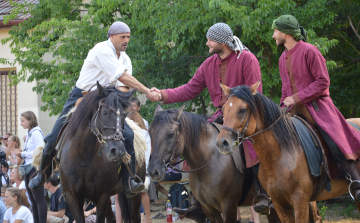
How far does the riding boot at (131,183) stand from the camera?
5523 millimetres

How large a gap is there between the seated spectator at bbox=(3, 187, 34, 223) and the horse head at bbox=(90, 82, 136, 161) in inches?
140

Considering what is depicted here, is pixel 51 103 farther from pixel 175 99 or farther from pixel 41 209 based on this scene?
pixel 175 99

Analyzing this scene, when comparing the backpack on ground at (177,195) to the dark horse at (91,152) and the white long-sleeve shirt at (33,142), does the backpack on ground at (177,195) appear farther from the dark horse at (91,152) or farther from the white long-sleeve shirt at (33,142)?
the dark horse at (91,152)

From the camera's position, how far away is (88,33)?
11.3 m

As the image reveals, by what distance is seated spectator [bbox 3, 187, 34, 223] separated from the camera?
758 centimetres

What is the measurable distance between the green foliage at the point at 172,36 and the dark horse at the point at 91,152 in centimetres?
429

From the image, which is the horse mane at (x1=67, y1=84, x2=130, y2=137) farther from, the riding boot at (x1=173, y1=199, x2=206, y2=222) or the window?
the window

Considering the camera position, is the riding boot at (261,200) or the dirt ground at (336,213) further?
the dirt ground at (336,213)

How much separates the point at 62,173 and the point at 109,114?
1.14 m

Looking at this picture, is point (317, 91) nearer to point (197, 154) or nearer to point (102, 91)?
point (197, 154)

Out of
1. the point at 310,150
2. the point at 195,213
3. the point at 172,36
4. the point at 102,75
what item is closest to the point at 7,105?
the point at 172,36

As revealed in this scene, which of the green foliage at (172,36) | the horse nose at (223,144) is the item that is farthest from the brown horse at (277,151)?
the green foliage at (172,36)

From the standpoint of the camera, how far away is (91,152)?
5258mm

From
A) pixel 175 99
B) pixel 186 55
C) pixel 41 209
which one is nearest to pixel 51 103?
pixel 186 55
